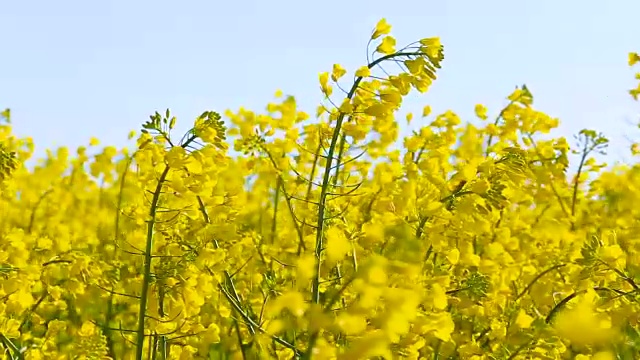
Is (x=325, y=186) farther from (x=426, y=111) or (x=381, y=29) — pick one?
(x=426, y=111)

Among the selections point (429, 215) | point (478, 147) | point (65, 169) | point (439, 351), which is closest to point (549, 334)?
point (429, 215)

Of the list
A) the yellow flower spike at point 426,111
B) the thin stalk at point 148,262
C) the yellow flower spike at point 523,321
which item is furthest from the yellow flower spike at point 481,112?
the thin stalk at point 148,262

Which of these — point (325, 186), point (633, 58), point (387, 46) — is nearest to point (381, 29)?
point (387, 46)

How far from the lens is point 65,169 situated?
8891 mm

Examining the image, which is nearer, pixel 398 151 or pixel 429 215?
pixel 429 215

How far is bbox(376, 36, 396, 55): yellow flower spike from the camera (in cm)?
304

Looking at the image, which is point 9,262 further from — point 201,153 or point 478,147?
point 478,147

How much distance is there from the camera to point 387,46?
119 inches

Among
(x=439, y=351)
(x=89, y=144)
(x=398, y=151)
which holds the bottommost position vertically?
(x=439, y=351)

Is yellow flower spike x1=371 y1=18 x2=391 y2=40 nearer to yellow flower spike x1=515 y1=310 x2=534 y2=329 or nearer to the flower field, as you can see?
the flower field

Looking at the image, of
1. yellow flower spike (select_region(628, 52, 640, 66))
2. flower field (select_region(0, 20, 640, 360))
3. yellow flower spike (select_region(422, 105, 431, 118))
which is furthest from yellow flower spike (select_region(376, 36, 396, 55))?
yellow flower spike (select_region(628, 52, 640, 66))

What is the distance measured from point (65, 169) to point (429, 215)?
21.1 feet

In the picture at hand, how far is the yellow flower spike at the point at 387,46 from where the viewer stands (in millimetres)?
3035

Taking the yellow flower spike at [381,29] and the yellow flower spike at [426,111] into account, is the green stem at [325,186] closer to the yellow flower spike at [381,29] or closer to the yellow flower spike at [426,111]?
the yellow flower spike at [381,29]
